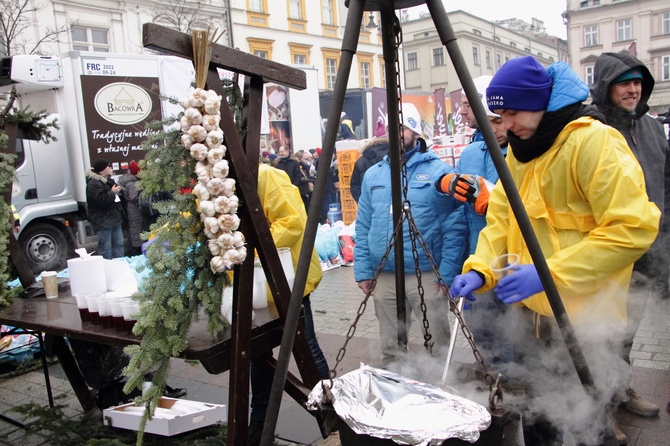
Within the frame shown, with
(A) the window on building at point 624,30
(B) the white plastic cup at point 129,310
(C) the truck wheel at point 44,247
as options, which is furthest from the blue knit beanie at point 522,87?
(A) the window on building at point 624,30

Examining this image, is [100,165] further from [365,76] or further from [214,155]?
[365,76]

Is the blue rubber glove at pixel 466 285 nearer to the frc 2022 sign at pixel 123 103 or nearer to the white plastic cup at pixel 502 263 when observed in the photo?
the white plastic cup at pixel 502 263

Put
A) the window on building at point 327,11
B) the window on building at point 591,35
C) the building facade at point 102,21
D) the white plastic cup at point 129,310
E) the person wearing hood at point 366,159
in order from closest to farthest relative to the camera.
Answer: the white plastic cup at point 129,310 < the person wearing hood at point 366,159 < the building facade at point 102,21 < the window on building at point 327,11 < the window on building at point 591,35

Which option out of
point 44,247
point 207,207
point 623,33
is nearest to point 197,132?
point 207,207

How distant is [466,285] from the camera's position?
7.23ft

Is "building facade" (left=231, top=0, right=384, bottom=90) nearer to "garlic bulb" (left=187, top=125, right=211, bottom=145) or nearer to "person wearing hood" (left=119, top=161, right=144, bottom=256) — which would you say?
"person wearing hood" (left=119, top=161, right=144, bottom=256)

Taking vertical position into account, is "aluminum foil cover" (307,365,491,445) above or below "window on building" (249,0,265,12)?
below

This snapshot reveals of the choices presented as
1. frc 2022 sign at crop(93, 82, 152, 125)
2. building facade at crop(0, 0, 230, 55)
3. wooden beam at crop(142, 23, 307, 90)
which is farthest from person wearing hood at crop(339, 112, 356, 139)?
wooden beam at crop(142, 23, 307, 90)

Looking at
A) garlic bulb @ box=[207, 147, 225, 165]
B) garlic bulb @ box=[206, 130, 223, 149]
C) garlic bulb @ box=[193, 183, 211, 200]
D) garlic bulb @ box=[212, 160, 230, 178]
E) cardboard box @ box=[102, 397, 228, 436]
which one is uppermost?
garlic bulb @ box=[206, 130, 223, 149]

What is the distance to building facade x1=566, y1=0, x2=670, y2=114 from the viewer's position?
50.7m

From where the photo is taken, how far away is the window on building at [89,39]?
22.5m

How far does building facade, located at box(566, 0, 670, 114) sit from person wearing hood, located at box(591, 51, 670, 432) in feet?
173

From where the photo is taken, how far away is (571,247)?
80.9 inches

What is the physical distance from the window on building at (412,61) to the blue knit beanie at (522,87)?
5683cm
